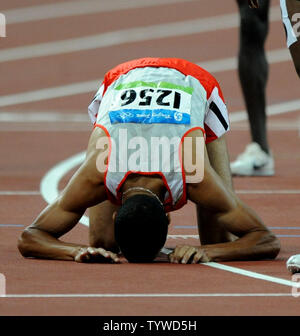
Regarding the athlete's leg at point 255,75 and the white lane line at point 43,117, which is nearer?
the athlete's leg at point 255,75

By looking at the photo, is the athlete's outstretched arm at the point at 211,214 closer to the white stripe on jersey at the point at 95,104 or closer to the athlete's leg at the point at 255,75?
the white stripe on jersey at the point at 95,104

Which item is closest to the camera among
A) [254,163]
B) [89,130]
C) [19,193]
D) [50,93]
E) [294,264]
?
[294,264]

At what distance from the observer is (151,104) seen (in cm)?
661

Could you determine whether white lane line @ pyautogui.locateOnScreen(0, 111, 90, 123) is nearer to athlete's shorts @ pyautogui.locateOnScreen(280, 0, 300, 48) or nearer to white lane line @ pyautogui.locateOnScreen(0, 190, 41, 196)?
white lane line @ pyautogui.locateOnScreen(0, 190, 41, 196)

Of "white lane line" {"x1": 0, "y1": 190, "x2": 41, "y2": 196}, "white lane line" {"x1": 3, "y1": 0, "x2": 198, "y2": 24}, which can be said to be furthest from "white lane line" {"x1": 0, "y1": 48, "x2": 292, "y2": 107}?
"white lane line" {"x1": 3, "y1": 0, "x2": 198, "y2": 24}

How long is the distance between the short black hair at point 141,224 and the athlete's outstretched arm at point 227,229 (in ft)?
1.14

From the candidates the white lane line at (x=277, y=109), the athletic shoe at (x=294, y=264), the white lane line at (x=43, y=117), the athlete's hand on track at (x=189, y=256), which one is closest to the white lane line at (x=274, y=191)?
the athlete's hand on track at (x=189, y=256)

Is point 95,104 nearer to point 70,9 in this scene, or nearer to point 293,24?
point 293,24

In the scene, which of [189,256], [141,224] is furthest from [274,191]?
[141,224]

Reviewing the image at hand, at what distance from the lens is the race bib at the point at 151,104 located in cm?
655

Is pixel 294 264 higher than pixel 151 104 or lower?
lower

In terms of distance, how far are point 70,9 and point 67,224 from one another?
1485 centimetres

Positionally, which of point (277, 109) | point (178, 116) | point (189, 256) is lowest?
point (189, 256)
